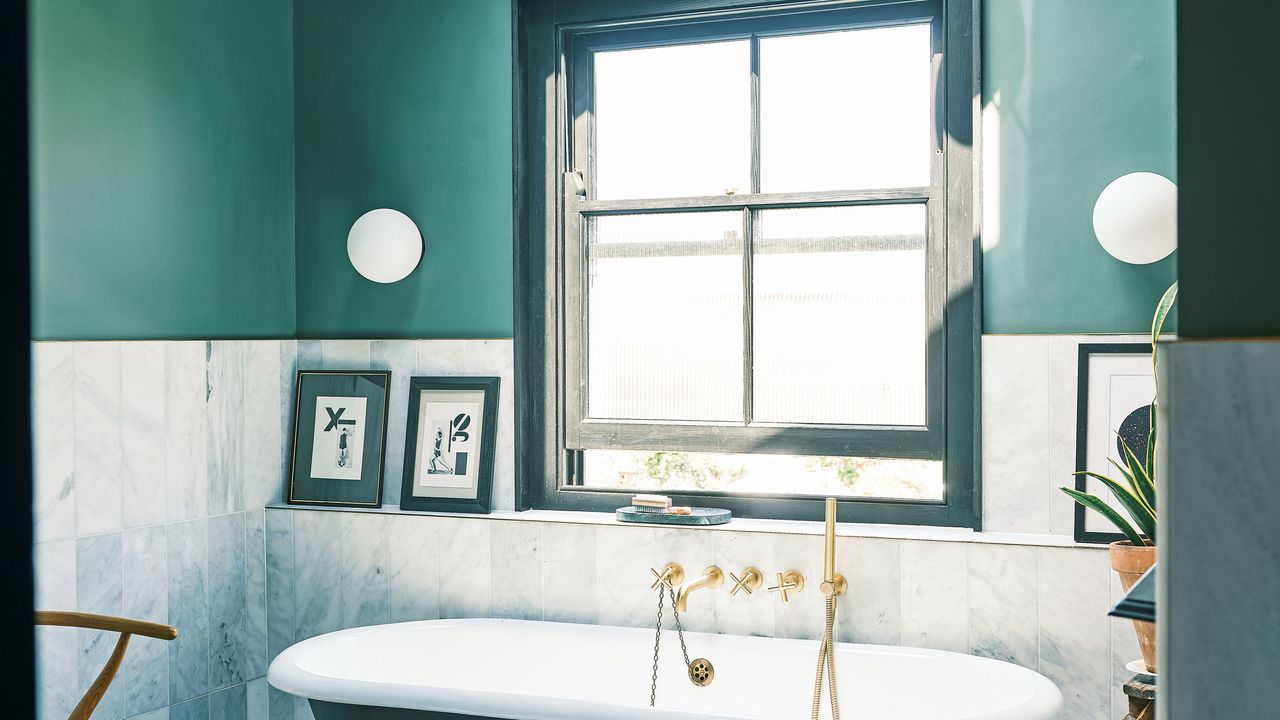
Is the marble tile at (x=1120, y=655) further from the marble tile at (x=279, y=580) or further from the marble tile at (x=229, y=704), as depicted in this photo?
the marble tile at (x=229, y=704)

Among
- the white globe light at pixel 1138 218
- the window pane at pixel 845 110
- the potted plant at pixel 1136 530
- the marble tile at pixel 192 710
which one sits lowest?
the marble tile at pixel 192 710

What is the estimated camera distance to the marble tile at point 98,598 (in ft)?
7.74

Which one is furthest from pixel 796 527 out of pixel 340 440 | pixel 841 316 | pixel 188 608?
pixel 188 608

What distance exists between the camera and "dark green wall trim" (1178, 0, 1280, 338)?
60 centimetres

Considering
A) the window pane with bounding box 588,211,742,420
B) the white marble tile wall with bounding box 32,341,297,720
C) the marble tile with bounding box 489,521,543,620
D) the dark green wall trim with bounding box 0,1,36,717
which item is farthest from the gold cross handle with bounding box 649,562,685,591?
the dark green wall trim with bounding box 0,1,36,717

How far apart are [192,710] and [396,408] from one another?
1037 millimetres

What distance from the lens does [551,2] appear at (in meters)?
2.93

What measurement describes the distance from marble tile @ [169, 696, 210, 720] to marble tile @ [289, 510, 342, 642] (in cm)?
31

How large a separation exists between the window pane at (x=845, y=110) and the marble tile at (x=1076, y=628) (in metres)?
1.12

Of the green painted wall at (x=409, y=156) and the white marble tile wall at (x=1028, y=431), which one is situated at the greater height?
the green painted wall at (x=409, y=156)

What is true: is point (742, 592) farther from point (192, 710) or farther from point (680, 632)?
point (192, 710)

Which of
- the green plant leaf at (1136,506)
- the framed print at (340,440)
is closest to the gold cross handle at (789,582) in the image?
the green plant leaf at (1136,506)

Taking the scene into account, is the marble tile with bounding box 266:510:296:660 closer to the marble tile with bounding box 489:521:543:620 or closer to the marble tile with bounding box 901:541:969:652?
the marble tile with bounding box 489:521:543:620

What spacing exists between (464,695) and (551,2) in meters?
2.05
